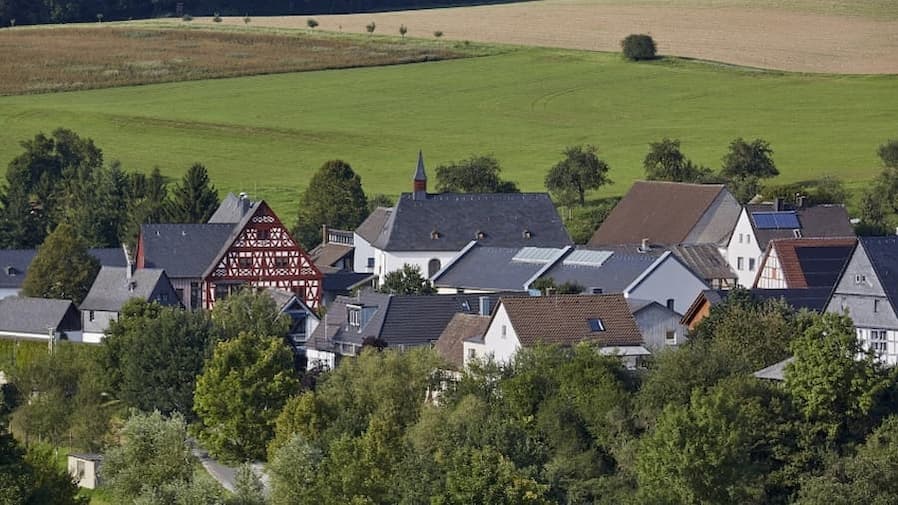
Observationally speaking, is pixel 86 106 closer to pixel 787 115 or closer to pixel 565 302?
pixel 787 115

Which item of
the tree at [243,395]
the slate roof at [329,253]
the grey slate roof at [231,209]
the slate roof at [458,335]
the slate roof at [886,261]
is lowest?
the tree at [243,395]

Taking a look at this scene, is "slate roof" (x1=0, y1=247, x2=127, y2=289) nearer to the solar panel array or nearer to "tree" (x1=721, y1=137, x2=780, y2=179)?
the solar panel array

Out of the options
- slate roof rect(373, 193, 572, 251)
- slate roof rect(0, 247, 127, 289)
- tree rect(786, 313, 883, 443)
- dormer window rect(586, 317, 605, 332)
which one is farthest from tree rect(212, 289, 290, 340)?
tree rect(786, 313, 883, 443)

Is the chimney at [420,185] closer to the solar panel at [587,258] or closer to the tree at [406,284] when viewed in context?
the tree at [406,284]

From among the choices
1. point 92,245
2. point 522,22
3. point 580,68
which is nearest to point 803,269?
point 92,245

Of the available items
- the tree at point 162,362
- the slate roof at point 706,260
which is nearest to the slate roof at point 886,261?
the slate roof at point 706,260
